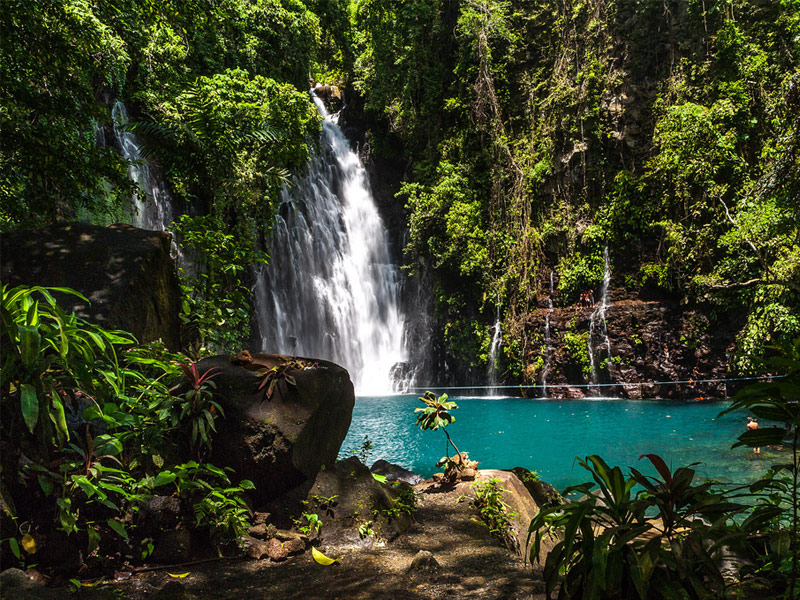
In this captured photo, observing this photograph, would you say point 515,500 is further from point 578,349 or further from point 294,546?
point 578,349

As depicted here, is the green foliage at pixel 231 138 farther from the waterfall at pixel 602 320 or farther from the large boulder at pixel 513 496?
the waterfall at pixel 602 320

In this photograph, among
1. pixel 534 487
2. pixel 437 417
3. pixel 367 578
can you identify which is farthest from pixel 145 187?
pixel 367 578

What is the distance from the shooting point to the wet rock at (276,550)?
3.25 m

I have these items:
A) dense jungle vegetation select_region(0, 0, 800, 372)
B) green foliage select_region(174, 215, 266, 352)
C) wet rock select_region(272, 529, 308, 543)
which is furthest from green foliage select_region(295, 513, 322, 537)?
dense jungle vegetation select_region(0, 0, 800, 372)

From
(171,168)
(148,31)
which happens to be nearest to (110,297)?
(171,168)

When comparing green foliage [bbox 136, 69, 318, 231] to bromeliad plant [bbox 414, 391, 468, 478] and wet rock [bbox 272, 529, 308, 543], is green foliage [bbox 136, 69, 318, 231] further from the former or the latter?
wet rock [bbox 272, 529, 308, 543]

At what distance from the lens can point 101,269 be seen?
13.9 ft

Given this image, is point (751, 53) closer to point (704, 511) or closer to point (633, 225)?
point (633, 225)

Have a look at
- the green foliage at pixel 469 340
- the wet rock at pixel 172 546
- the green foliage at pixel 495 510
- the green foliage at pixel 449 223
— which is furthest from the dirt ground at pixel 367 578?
the green foliage at pixel 449 223

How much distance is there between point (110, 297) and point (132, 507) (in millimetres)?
1921

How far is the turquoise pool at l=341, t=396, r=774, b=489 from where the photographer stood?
7.62m

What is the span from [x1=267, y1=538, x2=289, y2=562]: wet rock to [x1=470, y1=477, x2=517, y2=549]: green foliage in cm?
188

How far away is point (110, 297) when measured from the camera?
408cm

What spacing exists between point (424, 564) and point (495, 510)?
1.66m
